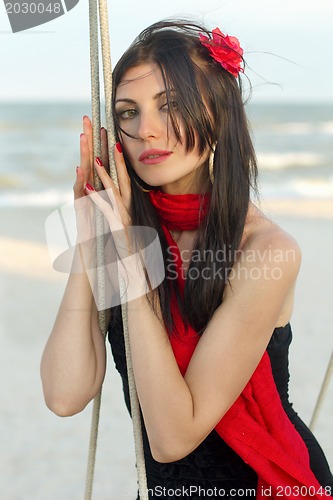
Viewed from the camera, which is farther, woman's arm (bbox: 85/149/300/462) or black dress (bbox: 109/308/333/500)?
black dress (bbox: 109/308/333/500)

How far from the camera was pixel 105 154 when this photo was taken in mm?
1426

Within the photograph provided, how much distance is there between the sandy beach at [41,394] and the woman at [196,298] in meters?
0.34

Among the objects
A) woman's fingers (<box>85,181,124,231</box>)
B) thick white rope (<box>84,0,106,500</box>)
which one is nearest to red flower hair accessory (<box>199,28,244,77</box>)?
thick white rope (<box>84,0,106,500</box>)

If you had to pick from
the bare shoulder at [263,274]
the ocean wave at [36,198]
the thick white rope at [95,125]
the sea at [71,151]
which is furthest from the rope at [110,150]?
the ocean wave at [36,198]

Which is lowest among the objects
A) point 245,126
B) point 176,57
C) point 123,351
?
point 123,351

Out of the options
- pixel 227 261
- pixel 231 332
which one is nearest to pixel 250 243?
A: pixel 227 261

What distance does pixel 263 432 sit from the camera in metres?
1.36

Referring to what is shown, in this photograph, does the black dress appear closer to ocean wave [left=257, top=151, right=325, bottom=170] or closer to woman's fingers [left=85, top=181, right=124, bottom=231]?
woman's fingers [left=85, top=181, right=124, bottom=231]

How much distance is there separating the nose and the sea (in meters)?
6.25

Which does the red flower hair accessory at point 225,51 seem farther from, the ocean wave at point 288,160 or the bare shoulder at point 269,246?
the ocean wave at point 288,160

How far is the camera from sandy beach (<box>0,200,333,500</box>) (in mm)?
3086

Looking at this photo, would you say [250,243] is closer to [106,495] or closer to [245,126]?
[245,126]

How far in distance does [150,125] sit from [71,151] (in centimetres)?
1192

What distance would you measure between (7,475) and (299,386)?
161 cm
